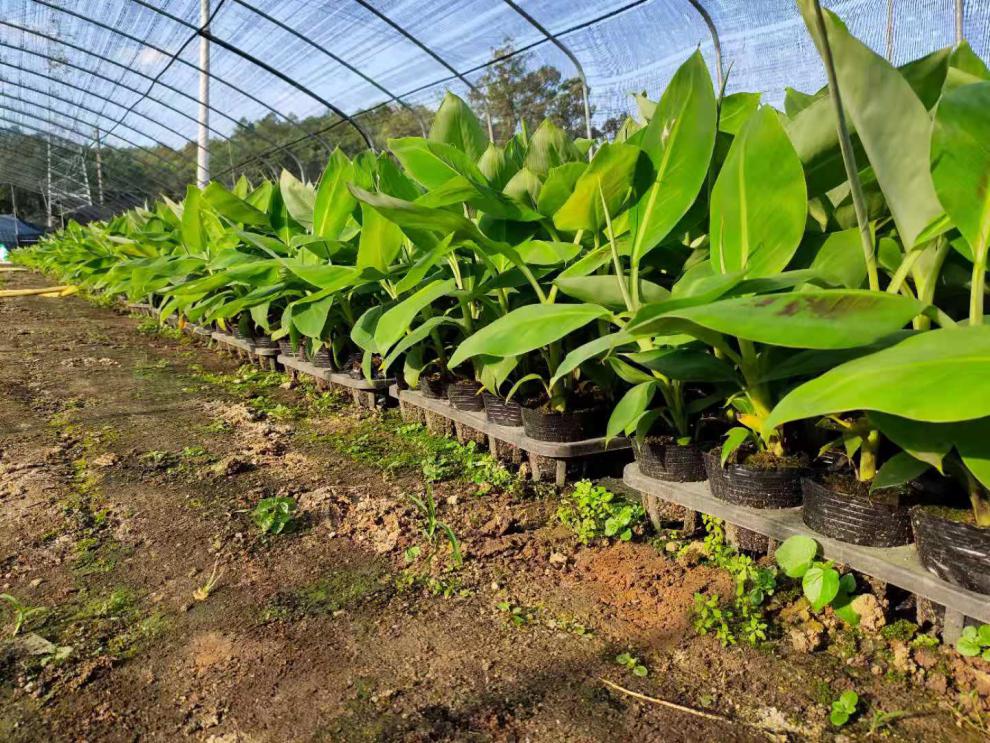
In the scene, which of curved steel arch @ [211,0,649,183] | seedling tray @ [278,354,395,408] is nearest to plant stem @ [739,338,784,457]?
seedling tray @ [278,354,395,408]

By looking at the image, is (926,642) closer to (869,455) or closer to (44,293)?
(869,455)

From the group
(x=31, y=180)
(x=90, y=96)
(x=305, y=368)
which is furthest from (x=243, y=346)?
(x=31, y=180)

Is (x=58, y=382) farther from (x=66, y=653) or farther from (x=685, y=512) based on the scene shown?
(x=685, y=512)

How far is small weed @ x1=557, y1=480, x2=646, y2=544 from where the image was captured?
1563 millimetres

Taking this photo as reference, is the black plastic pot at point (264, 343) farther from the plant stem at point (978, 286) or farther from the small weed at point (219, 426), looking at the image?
the plant stem at point (978, 286)

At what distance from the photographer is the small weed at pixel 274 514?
5.42 feet

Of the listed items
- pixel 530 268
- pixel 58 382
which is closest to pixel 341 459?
pixel 530 268

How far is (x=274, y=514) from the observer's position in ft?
5.53

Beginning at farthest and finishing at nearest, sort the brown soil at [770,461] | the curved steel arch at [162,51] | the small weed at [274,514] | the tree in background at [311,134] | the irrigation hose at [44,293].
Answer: the curved steel arch at [162,51]
the tree in background at [311,134]
the irrigation hose at [44,293]
the small weed at [274,514]
the brown soil at [770,461]

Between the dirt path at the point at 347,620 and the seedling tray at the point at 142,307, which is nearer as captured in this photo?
the dirt path at the point at 347,620

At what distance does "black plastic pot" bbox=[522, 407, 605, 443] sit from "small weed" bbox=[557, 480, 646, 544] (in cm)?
12

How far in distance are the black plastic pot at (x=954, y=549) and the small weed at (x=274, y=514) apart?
120 cm

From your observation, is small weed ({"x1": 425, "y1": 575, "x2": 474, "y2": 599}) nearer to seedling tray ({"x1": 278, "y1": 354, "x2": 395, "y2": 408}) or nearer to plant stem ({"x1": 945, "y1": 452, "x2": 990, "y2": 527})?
plant stem ({"x1": 945, "y1": 452, "x2": 990, "y2": 527})

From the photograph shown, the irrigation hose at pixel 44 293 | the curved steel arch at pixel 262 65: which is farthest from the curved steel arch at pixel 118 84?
the irrigation hose at pixel 44 293
